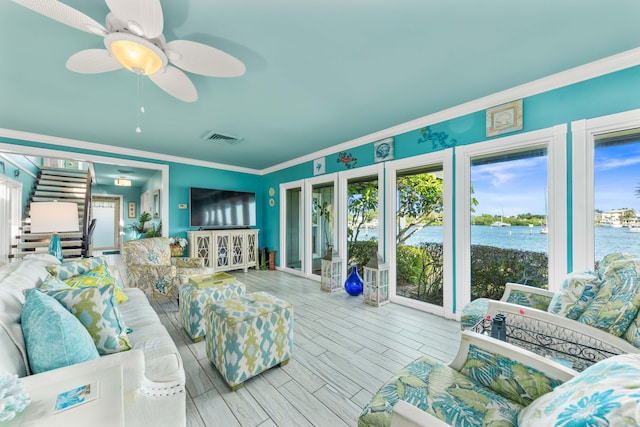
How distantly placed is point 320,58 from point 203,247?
419 centimetres

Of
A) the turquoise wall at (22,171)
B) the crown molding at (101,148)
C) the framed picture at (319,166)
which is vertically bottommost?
the turquoise wall at (22,171)

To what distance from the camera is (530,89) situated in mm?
2189

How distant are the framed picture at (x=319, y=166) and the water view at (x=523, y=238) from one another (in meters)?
1.43

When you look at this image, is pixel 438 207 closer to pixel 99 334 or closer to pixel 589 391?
pixel 589 391

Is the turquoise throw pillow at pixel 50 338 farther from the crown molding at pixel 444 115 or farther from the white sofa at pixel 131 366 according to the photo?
the crown molding at pixel 444 115

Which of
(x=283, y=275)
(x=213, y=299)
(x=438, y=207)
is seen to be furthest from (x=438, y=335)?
(x=283, y=275)

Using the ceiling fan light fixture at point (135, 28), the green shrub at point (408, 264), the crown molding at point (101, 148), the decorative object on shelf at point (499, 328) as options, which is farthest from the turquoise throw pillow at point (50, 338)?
the crown molding at point (101, 148)

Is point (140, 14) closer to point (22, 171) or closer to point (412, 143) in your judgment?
point (412, 143)

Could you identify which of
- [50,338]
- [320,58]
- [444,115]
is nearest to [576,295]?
[444,115]

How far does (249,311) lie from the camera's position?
174 centimetres

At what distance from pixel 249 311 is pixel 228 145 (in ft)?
10.0

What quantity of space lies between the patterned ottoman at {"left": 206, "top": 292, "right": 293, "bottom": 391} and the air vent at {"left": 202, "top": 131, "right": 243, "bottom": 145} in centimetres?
250

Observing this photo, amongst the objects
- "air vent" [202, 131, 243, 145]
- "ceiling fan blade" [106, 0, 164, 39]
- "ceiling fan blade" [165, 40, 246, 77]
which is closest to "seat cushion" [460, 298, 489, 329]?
"ceiling fan blade" [165, 40, 246, 77]

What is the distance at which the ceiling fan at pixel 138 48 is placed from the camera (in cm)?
112
